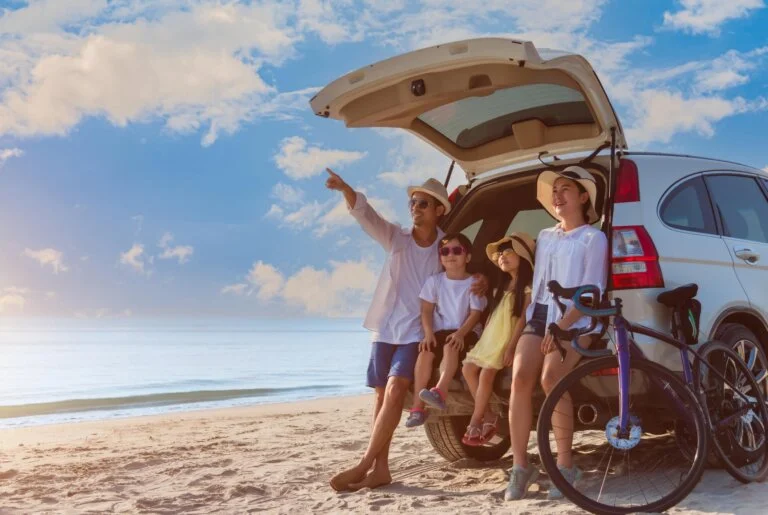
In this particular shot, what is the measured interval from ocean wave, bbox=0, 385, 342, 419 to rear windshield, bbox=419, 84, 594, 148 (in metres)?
9.11

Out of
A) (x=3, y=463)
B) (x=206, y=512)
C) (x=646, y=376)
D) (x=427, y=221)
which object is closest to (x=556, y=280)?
(x=646, y=376)

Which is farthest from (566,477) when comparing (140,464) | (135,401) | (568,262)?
(135,401)

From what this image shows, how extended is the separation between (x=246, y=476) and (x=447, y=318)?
6.76 feet

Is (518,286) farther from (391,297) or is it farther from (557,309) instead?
(391,297)

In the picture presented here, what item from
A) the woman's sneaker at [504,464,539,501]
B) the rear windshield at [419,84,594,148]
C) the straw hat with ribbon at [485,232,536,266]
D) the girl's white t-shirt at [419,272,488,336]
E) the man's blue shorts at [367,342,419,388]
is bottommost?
the woman's sneaker at [504,464,539,501]

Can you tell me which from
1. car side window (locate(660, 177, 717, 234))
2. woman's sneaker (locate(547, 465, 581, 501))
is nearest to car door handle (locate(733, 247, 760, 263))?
car side window (locate(660, 177, 717, 234))

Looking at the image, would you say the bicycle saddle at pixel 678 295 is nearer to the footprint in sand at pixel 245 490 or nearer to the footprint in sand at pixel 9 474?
the footprint in sand at pixel 245 490

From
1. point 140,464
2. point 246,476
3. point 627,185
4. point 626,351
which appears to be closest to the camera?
point 626,351

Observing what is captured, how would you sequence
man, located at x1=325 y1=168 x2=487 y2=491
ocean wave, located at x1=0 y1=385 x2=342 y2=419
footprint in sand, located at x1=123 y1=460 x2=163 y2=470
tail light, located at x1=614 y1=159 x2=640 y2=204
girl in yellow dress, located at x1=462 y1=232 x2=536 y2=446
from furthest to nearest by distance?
ocean wave, located at x1=0 y1=385 x2=342 y2=419 → footprint in sand, located at x1=123 y1=460 x2=163 y2=470 → man, located at x1=325 y1=168 x2=487 y2=491 → girl in yellow dress, located at x1=462 y1=232 x2=536 y2=446 → tail light, located at x1=614 y1=159 x2=640 y2=204

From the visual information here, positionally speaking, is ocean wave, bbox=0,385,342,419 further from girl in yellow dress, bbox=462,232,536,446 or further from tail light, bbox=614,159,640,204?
tail light, bbox=614,159,640,204

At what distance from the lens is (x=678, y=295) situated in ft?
15.1

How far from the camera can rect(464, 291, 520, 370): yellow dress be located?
4.92 meters

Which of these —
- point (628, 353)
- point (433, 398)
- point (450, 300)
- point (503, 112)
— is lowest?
point (433, 398)

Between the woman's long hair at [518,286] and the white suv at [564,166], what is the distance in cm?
40
